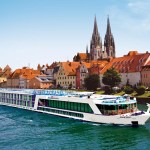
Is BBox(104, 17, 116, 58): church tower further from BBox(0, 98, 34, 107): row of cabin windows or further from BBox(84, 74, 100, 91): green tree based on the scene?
BBox(0, 98, 34, 107): row of cabin windows

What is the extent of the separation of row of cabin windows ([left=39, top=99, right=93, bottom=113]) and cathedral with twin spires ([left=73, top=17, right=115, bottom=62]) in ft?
370

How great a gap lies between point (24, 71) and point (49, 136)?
112m

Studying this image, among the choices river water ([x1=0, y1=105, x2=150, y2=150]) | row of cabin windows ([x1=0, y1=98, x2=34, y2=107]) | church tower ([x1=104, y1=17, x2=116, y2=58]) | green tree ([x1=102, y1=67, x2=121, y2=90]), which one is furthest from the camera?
church tower ([x1=104, y1=17, x2=116, y2=58])

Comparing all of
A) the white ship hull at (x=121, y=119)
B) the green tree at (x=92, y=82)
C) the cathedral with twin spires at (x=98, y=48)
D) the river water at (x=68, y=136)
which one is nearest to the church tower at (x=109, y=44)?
the cathedral with twin spires at (x=98, y=48)

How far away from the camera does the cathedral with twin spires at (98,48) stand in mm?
→ 166500

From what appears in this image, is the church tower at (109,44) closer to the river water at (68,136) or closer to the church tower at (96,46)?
the church tower at (96,46)

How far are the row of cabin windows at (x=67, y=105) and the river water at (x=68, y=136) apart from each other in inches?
72.6

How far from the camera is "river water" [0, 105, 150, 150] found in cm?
3169

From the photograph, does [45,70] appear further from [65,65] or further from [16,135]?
[16,135]

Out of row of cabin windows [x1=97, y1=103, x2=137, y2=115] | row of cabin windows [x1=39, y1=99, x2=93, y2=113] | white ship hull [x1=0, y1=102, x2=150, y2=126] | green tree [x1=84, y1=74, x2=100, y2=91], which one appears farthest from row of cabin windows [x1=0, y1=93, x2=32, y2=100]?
green tree [x1=84, y1=74, x2=100, y2=91]

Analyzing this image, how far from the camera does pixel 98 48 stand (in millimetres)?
166625

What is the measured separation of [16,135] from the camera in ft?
121

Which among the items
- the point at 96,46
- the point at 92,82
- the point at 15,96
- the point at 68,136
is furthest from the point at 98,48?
the point at 68,136

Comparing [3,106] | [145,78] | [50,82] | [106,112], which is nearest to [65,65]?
[50,82]
